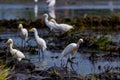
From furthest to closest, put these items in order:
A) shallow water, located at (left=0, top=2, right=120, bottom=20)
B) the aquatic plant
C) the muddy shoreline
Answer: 1. shallow water, located at (left=0, top=2, right=120, bottom=20)
2. the aquatic plant
3. the muddy shoreline

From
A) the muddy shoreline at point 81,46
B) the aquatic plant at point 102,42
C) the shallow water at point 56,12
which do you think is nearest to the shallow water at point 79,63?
the muddy shoreline at point 81,46

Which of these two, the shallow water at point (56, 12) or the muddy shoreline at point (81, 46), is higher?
the shallow water at point (56, 12)

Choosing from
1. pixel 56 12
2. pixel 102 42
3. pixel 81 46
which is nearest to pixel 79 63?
pixel 102 42

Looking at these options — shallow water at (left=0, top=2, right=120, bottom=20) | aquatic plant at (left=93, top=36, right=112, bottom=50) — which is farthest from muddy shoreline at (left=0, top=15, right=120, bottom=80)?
shallow water at (left=0, top=2, right=120, bottom=20)

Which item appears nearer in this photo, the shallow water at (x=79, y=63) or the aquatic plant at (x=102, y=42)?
the shallow water at (x=79, y=63)

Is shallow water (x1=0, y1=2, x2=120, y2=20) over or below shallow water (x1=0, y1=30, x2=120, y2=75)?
over

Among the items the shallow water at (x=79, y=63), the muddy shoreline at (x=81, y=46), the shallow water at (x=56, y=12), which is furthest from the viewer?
the shallow water at (x=56, y=12)

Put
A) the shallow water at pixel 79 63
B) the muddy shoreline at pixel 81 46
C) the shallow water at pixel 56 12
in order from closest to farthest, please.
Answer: the muddy shoreline at pixel 81 46 < the shallow water at pixel 79 63 < the shallow water at pixel 56 12

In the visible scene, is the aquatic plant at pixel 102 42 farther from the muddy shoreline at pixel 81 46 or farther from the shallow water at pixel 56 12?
the shallow water at pixel 56 12

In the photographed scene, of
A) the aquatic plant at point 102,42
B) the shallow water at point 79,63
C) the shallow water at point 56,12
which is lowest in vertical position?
the shallow water at point 79,63

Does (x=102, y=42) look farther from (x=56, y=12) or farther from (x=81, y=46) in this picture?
(x=56, y=12)

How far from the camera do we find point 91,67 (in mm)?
15648

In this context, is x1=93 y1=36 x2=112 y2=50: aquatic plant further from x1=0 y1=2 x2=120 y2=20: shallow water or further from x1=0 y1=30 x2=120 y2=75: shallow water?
x1=0 y1=2 x2=120 y2=20: shallow water

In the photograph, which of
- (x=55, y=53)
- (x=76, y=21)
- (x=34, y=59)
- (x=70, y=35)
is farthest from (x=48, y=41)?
(x=76, y=21)
